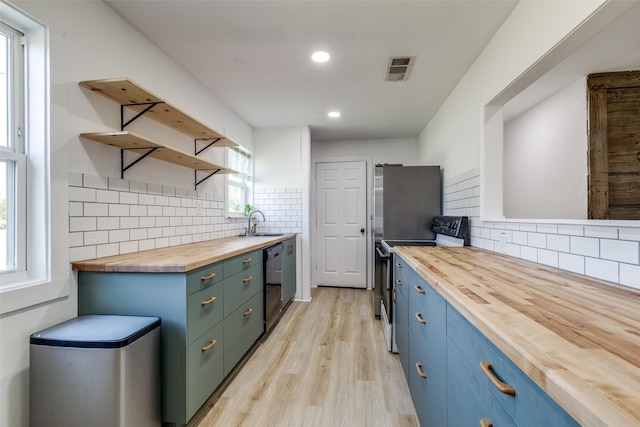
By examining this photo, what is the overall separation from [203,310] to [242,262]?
1.84 feet

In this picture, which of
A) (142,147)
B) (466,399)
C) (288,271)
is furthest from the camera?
(288,271)

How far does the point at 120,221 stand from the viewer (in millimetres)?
1722

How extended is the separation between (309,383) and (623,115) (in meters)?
3.43

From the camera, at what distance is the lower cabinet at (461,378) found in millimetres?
553

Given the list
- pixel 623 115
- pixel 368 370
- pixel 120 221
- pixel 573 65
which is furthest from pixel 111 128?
pixel 623 115

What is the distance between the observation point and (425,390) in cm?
132

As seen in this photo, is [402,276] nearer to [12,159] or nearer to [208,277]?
Answer: [208,277]

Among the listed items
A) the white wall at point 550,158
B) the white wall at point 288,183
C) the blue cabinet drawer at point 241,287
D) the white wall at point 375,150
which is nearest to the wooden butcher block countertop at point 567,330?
the blue cabinet drawer at point 241,287

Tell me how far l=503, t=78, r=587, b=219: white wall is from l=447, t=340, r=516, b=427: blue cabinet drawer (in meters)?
2.71

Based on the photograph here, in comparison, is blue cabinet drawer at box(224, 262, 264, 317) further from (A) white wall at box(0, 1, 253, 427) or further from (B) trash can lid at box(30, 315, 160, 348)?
(A) white wall at box(0, 1, 253, 427)

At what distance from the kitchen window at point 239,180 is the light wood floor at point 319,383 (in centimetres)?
164

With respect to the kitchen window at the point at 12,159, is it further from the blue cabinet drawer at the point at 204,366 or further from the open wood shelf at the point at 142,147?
the blue cabinet drawer at the point at 204,366

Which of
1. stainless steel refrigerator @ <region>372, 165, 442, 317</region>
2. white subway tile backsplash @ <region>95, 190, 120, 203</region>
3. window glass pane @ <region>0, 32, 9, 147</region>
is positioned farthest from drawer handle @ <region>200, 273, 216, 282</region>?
stainless steel refrigerator @ <region>372, 165, 442, 317</region>

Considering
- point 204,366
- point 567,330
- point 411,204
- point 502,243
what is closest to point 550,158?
point 411,204
